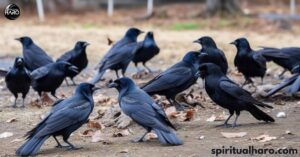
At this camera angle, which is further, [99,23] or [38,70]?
[99,23]

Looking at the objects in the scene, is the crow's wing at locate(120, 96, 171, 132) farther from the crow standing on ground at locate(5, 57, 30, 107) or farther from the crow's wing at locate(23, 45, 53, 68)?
the crow's wing at locate(23, 45, 53, 68)

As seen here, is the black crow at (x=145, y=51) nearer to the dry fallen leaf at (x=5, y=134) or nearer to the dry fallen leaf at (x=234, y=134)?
the dry fallen leaf at (x=5, y=134)

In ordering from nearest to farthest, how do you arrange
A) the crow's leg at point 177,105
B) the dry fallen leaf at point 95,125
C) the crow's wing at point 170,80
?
1. the dry fallen leaf at point 95,125
2. the crow's wing at point 170,80
3. the crow's leg at point 177,105

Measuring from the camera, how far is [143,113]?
8.20 metres

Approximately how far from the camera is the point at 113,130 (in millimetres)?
9180

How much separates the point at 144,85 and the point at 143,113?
195 cm

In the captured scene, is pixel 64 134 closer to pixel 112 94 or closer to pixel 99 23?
pixel 112 94

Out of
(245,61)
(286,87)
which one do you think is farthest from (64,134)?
(245,61)

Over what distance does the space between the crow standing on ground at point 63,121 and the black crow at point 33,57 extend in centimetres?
462

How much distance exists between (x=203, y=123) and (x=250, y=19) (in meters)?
18.2

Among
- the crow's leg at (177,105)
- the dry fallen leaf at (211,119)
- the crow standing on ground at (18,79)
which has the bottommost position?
the dry fallen leaf at (211,119)

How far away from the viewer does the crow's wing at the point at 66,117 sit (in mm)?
7852

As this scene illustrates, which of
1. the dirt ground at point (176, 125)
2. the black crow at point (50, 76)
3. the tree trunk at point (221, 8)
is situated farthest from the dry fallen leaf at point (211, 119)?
the tree trunk at point (221, 8)

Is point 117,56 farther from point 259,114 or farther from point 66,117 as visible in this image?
point 66,117
